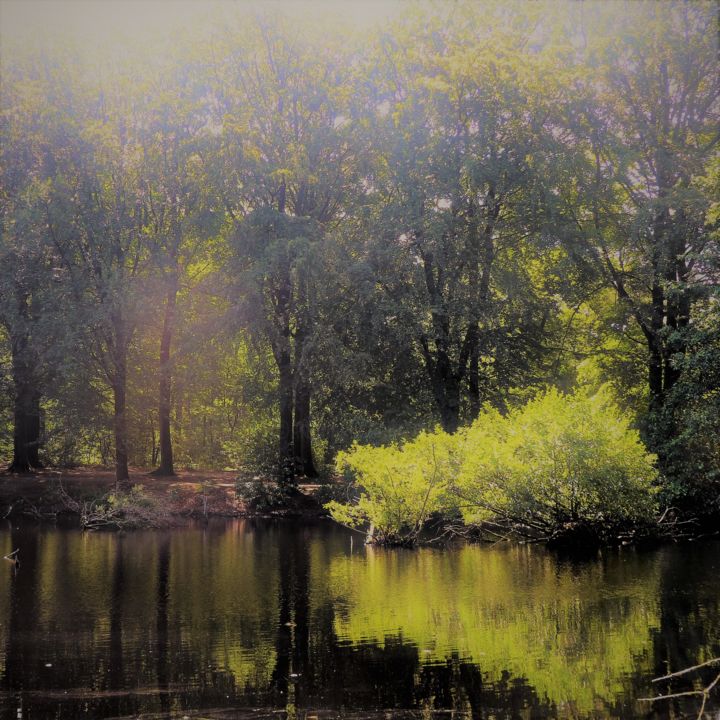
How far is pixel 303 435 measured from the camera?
120 ft

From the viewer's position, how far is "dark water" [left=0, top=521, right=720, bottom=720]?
343 inches

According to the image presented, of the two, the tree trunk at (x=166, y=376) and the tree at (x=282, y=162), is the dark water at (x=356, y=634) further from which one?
the tree trunk at (x=166, y=376)

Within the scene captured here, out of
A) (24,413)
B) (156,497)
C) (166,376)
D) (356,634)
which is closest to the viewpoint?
(356,634)

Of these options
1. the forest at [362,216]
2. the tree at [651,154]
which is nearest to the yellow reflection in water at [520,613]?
the forest at [362,216]

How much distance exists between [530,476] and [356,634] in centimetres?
970

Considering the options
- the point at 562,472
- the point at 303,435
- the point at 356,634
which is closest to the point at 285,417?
the point at 303,435

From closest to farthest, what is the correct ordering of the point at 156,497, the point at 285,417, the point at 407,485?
the point at 407,485 → the point at 156,497 → the point at 285,417

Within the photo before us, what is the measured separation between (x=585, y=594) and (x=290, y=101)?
2654 cm

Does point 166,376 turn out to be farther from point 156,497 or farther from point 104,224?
point 104,224

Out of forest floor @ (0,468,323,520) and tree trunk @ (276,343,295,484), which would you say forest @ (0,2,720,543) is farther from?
forest floor @ (0,468,323,520)

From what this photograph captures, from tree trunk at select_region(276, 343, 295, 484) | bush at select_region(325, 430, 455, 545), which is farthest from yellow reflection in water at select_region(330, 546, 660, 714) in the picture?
tree trunk at select_region(276, 343, 295, 484)

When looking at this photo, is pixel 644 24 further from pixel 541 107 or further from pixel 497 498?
pixel 497 498

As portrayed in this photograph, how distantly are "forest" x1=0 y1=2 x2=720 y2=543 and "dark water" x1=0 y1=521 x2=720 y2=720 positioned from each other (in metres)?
9.26

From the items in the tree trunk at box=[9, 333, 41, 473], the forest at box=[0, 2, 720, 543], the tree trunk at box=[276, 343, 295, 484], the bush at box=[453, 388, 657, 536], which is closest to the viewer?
the bush at box=[453, 388, 657, 536]
